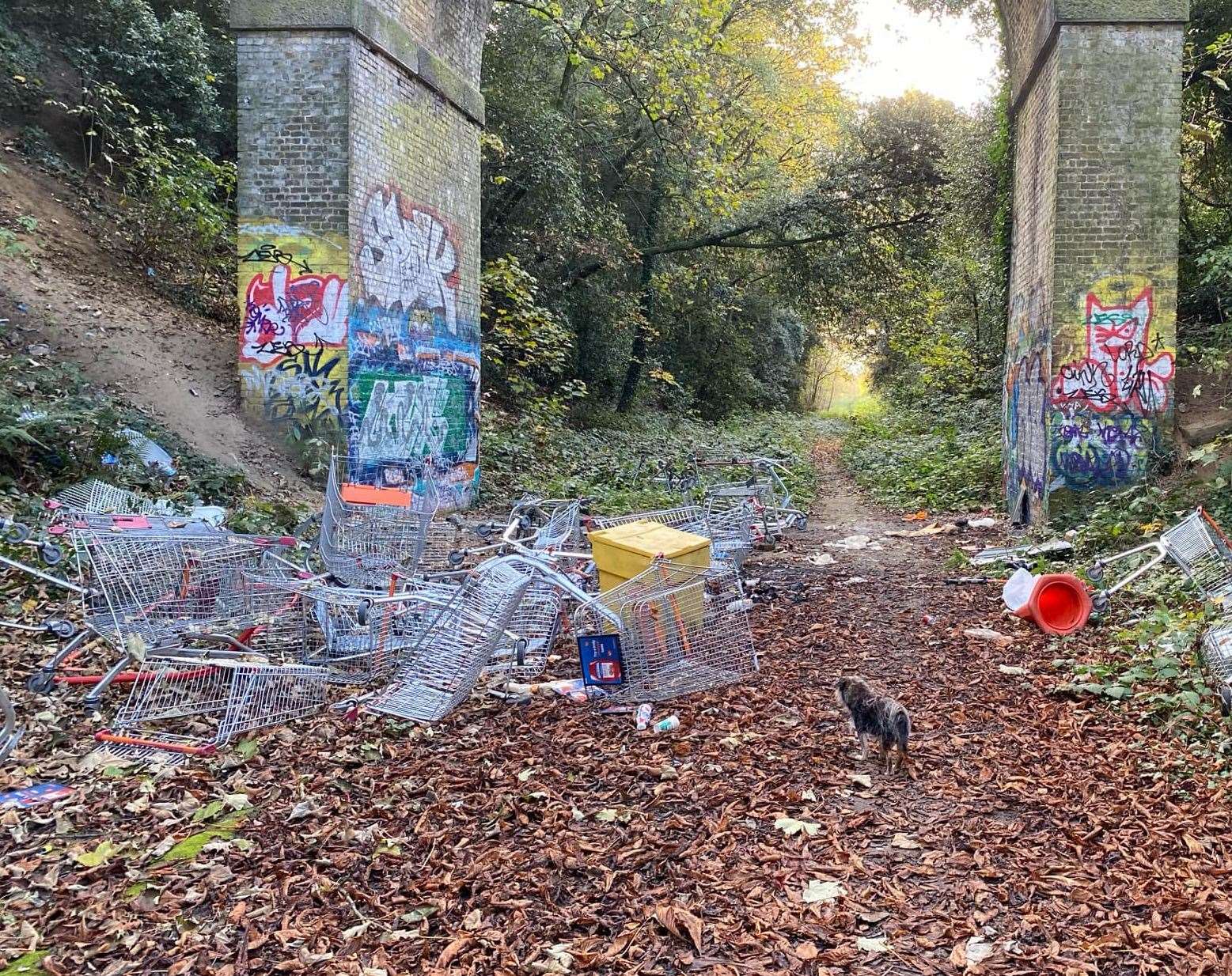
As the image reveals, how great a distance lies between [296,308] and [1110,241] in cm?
916

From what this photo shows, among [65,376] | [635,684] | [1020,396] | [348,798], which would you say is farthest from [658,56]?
[348,798]

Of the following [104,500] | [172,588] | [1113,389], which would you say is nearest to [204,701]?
[172,588]

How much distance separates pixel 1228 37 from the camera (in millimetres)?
9039

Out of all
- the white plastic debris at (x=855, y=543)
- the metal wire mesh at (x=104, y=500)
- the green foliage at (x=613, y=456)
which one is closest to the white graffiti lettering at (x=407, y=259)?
the green foliage at (x=613, y=456)

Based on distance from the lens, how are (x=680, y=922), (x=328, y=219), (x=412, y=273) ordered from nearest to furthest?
(x=680, y=922), (x=328, y=219), (x=412, y=273)

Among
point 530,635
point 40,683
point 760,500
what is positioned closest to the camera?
point 40,683

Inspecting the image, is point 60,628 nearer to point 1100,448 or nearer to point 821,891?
point 821,891

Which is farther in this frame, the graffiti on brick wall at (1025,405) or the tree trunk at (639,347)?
the tree trunk at (639,347)

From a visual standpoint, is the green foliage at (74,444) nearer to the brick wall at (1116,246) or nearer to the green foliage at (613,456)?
the green foliage at (613,456)

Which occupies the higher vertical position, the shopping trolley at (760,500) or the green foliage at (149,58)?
the green foliage at (149,58)

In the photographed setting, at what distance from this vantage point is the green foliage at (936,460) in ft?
43.7

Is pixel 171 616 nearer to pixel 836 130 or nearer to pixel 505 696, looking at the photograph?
pixel 505 696

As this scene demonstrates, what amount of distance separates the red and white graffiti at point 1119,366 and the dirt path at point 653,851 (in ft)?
18.9

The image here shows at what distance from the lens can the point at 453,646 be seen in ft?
17.4
